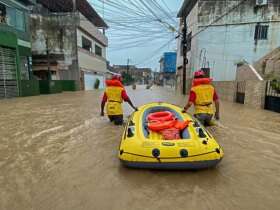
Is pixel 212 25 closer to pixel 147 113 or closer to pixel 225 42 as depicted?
pixel 225 42

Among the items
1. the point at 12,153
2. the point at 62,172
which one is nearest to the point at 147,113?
the point at 62,172

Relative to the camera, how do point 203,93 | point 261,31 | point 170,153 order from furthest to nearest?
point 261,31, point 203,93, point 170,153

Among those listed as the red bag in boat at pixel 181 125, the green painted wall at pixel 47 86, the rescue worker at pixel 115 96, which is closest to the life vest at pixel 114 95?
the rescue worker at pixel 115 96

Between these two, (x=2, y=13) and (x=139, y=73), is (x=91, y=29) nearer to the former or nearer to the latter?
(x=2, y=13)

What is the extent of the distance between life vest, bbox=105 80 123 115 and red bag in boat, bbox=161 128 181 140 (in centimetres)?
262

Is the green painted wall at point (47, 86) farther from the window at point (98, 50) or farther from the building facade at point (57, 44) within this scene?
the window at point (98, 50)

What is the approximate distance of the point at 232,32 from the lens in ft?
61.3

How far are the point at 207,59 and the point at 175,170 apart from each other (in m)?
18.5

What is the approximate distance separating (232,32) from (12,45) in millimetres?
18097

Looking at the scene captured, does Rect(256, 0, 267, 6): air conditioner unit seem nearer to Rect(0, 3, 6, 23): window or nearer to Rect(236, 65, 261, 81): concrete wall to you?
Rect(236, 65, 261, 81): concrete wall

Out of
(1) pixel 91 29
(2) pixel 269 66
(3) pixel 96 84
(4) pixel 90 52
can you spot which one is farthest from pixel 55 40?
(2) pixel 269 66

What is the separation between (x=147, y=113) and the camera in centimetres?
436

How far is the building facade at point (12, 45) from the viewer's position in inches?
560

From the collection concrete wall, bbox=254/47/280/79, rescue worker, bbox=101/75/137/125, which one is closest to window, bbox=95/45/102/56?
concrete wall, bbox=254/47/280/79
